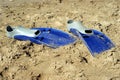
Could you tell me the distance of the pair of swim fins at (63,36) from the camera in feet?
17.3

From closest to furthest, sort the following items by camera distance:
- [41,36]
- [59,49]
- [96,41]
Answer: [59,49], [96,41], [41,36]

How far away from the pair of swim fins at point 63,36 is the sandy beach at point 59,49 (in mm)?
92

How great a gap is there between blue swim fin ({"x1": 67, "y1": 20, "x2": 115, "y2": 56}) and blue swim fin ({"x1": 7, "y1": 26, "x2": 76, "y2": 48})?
0.16 meters

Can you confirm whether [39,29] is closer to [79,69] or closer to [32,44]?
[32,44]

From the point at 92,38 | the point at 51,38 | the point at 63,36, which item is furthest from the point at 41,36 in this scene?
the point at 92,38

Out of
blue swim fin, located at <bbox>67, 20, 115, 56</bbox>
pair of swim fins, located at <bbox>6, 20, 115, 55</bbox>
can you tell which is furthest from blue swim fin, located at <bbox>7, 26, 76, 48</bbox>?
blue swim fin, located at <bbox>67, 20, 115, 56</bbox>

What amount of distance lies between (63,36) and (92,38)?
49cm

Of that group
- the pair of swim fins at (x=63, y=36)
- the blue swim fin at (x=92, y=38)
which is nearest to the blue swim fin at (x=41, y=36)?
the pair of swim fins at (x=63, y=36)

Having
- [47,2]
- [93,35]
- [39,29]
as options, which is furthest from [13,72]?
[47,2]

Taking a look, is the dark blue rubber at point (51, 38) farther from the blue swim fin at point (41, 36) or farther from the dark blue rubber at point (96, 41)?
the dark blue rubber at point (96, 41)

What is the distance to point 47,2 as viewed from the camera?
693 centimetres

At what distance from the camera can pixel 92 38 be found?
5348 millimetres

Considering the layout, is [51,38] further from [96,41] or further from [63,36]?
[96,41]

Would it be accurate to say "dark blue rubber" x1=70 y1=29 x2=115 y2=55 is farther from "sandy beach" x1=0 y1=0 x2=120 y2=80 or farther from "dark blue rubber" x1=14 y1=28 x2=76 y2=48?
"dark blue rubber" x1=14 y1=28 x2=76 y2=48
